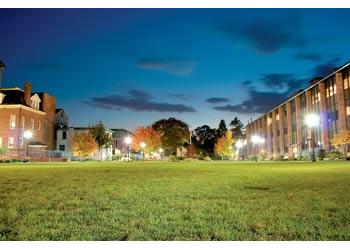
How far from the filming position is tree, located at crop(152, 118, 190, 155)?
92.7m

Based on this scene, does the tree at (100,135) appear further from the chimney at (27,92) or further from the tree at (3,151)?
the tree at (3,151)

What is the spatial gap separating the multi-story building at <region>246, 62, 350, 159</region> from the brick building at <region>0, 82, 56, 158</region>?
136 feet

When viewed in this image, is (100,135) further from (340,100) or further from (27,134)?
(340,100)

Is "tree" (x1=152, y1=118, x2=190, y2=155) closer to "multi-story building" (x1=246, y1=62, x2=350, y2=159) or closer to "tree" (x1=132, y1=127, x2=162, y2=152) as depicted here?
"tree" (x1=132, y1=127, x2=162, y2=152)

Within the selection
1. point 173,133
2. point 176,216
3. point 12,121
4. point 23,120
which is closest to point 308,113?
point 173,133

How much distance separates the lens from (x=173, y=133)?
303ft

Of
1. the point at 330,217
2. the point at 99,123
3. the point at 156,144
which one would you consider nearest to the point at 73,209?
the point at 330,217

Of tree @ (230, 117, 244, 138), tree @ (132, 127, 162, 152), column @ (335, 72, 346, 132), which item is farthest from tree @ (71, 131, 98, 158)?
tree @ (230, 117, 244, 138)

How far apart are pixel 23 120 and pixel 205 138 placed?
6791cm

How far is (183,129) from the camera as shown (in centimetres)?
9312

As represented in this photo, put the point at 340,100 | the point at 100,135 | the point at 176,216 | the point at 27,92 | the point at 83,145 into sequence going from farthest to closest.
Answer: the point at 100,135
the point at 83,145
the point at 27,92
the point at 340,100
the point at 176,216

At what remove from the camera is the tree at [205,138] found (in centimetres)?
11144

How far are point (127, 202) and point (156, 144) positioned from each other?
82.5 metres

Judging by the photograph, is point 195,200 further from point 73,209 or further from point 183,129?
point 183,129
